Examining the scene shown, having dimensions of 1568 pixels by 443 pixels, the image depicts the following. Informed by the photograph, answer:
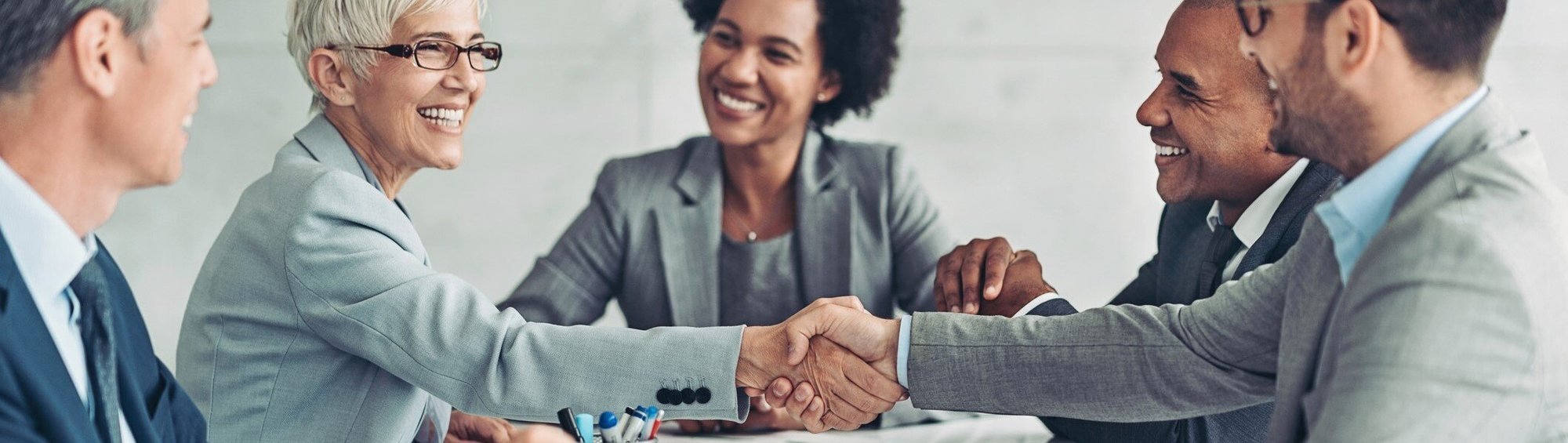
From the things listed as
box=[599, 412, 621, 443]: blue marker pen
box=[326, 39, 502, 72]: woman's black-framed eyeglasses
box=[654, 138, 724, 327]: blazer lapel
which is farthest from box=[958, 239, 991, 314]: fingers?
box=[599, 412, 621, 443]: blue marker pen

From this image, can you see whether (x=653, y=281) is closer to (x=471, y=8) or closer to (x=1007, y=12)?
(x=471, y=8)

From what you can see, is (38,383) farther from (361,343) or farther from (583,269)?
(583,269)

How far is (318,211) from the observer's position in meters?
1.75

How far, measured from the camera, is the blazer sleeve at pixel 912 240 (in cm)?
302

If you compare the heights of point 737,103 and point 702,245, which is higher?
point 737,103

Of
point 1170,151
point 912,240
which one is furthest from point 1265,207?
point 912,240

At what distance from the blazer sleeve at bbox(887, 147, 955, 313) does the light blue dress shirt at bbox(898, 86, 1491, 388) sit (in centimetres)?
174

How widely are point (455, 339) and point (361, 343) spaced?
115 millimetres

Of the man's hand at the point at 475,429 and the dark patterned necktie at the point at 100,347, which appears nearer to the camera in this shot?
the dark patterned necktie at the point at 100,347

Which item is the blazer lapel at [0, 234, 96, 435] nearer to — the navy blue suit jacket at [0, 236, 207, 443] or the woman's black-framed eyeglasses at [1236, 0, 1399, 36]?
the navy blue suit jacket at [0, 236, 207, 443]

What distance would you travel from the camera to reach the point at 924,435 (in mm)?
2291

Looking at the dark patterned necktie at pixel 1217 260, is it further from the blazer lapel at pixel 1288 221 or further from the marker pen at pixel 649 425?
the marker pen at pixel 649 425

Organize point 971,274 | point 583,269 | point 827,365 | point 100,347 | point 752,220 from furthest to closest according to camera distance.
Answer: point 752,220, point 583,269, point 971,274, point 827,365, point 100,347

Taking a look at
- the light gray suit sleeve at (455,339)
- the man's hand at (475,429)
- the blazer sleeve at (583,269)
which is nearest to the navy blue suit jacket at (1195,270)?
the light gray suit sleeve at (455,339)
